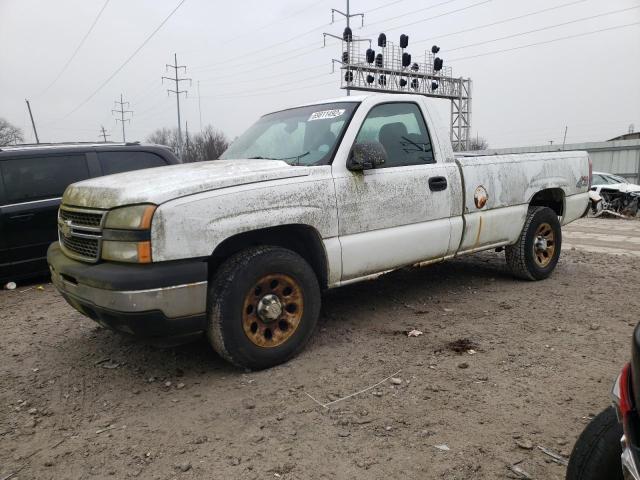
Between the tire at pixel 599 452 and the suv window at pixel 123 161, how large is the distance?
21.0 feet

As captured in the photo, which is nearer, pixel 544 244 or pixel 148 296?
pixel 148 296

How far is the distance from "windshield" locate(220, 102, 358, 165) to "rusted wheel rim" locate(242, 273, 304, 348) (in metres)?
1.00

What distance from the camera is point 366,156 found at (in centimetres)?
372

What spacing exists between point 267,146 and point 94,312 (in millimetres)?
2007

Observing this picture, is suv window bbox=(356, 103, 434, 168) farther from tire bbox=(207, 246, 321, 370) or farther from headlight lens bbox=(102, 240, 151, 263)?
headlight lens bbox=(102, 240, 151, 263)

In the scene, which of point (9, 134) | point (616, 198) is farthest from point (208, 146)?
point (616, 198)

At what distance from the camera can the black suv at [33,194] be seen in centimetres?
606

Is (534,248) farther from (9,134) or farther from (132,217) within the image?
(9,134)

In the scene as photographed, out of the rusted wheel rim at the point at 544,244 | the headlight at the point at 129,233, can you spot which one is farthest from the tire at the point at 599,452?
the rusted wheel rim at the point at 544,244

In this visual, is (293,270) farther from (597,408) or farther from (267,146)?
(597,408)

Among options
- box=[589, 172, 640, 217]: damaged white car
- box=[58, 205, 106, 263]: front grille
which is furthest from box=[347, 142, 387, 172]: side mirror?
box=[589, 172, 640, 217]: damaged white car

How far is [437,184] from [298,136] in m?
1.29

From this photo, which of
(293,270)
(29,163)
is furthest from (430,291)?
(29,163)

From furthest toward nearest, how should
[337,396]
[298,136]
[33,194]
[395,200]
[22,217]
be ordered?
[33,194] → [22,217] → [298,136] → [395,200] → [337,396]
